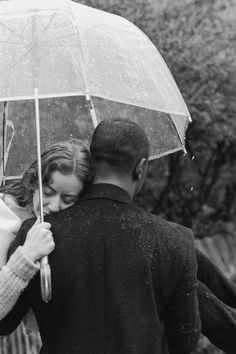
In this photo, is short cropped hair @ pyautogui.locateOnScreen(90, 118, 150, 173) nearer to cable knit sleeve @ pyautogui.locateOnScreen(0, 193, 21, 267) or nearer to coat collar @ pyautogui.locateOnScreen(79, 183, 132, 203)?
coat collar @ pyautogui.locateOnScreen(79, 183, 132, 203)

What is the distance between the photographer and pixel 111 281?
307 cm

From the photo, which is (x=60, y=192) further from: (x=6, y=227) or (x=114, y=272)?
(x=114, y=272)

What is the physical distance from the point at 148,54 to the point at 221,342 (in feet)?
4.29

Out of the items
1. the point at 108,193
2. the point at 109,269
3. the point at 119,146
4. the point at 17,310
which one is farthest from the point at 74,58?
the point at 17,310

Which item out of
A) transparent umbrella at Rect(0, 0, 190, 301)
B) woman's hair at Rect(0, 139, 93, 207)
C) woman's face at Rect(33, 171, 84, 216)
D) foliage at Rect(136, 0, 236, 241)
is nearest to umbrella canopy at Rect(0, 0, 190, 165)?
transparent umbrella at Rect(0, 0, 190, 301)

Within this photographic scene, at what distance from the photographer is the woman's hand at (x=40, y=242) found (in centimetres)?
301

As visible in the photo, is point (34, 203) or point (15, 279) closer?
point (15, 279)

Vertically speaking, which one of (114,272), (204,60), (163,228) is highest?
(163,228)

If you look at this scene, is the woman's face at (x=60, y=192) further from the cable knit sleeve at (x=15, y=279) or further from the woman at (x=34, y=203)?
the cable knit sleeve at (x=15, y=279)

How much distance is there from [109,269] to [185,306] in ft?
1.06

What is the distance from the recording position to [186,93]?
6.70 metres

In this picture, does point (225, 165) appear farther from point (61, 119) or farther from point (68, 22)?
point (68, 22)

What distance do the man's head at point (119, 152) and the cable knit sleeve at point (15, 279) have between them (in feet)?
1.38

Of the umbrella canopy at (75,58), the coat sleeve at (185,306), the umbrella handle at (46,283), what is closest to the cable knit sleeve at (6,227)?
the umbrella handle at (46,283)
